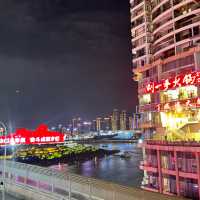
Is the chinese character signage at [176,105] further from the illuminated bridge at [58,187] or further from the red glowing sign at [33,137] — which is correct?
the illuminated bridge at [58,187]

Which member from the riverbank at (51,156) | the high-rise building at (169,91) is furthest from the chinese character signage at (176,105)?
the riverbank at (51,156)

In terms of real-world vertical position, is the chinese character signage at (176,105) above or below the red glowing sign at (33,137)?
above

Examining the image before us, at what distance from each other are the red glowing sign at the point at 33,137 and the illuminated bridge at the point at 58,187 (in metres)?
16.4

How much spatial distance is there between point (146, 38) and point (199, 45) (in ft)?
46.9

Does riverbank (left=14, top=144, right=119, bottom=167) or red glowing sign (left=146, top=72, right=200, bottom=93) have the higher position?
red glowing sign (left=146, top=72, right=200, bottom=93)

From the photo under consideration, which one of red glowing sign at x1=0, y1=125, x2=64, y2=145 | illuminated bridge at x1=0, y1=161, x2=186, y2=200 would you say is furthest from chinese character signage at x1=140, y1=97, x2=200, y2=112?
illuminated bridge at x1=0, y1=161, x2=186, y2=200

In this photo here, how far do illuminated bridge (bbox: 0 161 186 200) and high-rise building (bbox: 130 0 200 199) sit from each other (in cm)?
1950

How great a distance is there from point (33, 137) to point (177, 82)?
19344 mm

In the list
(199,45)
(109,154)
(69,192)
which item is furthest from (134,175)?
(109,154)

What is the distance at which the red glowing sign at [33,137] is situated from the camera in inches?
1465

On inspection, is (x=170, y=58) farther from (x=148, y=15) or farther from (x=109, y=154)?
(x=109, y=154)

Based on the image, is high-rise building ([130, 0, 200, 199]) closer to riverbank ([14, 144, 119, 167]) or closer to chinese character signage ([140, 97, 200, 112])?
chinese character signage ([140, 97, 200, 112])

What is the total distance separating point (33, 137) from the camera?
3853cm

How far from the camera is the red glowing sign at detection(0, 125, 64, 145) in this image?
122ft
